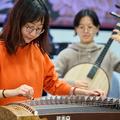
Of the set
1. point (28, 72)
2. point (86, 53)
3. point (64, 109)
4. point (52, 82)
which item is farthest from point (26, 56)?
point (86, 53)

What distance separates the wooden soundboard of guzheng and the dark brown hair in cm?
36

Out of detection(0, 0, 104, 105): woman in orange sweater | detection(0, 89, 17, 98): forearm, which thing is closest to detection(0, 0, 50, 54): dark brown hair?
detection(0, 0, 104, 105): woman in orange sweater

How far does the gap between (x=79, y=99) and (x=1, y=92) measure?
1.12 feet

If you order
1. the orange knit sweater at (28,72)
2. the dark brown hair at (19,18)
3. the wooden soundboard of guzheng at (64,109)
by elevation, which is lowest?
the wooden soundboard of guzheng at (64,109)

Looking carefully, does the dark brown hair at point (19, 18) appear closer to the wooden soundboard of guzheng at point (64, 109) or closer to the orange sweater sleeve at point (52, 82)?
the orange sweater sleeve at point (52, 82)

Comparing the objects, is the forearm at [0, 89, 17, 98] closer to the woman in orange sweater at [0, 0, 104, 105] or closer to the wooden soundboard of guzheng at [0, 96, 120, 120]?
the woman in orange sweater at [0, 0, 104, 105]

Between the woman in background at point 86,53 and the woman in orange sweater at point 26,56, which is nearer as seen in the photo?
the woman in orange sweater at point 26,56

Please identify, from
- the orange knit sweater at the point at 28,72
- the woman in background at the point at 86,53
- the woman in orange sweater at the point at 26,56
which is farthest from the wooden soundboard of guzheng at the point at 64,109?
the woman in background at the point at 86,53

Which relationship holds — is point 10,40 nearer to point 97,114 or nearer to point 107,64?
point 97,114

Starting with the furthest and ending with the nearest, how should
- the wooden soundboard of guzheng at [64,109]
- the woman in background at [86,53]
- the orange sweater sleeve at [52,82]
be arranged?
the woman in background at [86,53]
the orange sweater sleeve at [52,82]
the wooden soundboard of guzheng at [64,109]

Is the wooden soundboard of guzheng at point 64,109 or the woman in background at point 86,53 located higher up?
the woman in background at point 86,53

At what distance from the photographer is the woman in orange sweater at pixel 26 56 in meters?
1.60

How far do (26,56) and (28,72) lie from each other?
82 millimetres

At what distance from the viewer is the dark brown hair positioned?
5.22ft
